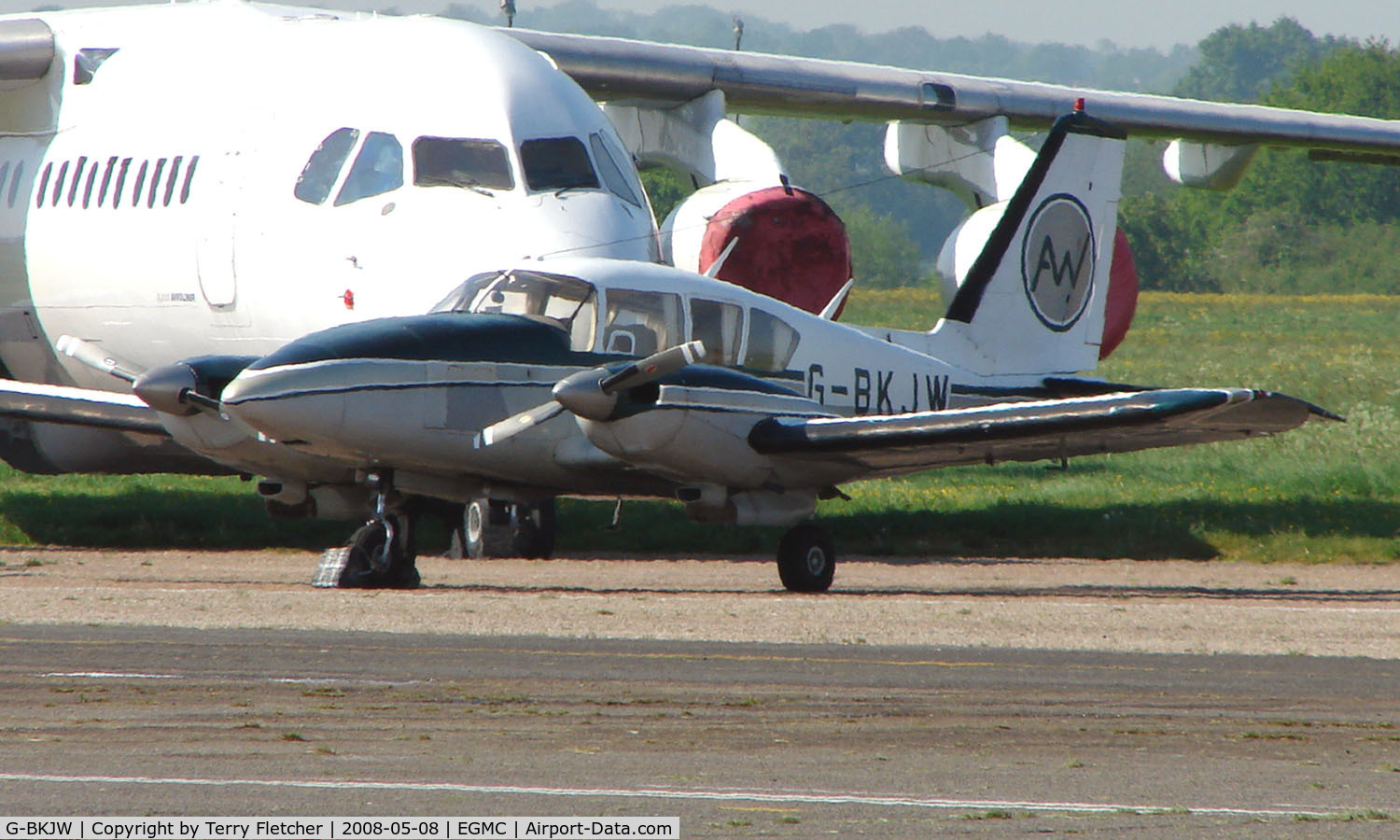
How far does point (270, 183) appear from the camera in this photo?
18000 millimetres

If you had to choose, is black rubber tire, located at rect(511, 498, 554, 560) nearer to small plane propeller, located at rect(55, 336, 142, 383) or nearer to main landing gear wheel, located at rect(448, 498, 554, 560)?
main landing gear wheel, located at rect(448, 498, 554, 560)

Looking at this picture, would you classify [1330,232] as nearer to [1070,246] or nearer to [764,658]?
[1070,246]

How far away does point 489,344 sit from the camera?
586 inches

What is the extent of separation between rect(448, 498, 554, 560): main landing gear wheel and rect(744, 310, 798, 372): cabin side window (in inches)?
110

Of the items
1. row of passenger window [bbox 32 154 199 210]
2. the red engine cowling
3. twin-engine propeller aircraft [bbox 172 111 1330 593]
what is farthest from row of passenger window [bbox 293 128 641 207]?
the red engine cowling

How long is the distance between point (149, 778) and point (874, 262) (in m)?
99.8

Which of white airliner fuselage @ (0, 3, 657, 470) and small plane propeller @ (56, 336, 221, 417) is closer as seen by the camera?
Answer: small plane propeller @ (56, 336, 221, 417)

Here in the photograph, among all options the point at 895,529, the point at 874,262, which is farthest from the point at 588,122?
the point at 874,262

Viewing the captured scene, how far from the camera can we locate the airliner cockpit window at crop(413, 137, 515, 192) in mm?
17172

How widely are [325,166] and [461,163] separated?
1286 mm

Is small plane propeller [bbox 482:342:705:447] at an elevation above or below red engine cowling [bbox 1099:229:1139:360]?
above

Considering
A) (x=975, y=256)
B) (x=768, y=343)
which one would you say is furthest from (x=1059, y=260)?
(x=768, y=343)

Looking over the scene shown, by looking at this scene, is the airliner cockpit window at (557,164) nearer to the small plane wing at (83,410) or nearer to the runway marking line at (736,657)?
the small plane wing at (83,410)

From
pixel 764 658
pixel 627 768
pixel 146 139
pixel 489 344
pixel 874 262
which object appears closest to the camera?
pixel 627 768
